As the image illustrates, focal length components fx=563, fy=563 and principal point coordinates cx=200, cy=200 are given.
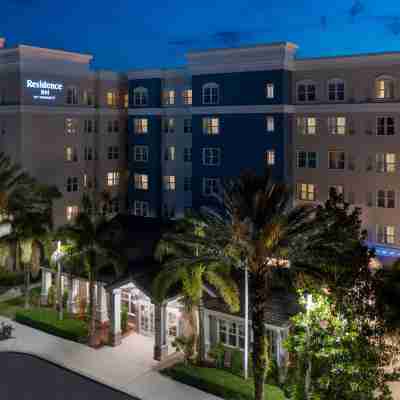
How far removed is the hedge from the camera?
1120 inches

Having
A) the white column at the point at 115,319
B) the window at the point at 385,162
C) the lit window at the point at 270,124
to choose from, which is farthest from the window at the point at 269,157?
the white column at the point at 115,319

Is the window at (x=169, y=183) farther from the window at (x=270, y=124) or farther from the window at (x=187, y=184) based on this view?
the window at (x=270, y=124)

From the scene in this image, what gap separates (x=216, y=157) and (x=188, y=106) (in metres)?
6.36

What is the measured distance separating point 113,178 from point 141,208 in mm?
3671

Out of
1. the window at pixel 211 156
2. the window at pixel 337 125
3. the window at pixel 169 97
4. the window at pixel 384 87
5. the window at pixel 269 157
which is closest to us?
the window at pixel 384 87

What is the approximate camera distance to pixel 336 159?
40656mm

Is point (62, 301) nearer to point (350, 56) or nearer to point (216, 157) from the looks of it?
point (216, 157)

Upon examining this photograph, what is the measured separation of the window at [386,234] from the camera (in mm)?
38375

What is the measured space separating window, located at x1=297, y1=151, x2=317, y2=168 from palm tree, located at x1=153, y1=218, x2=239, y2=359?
18414 millimetres

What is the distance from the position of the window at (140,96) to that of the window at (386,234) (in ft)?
75.3

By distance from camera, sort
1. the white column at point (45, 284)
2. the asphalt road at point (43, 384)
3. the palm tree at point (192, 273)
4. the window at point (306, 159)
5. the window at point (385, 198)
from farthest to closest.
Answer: the window at point (306, 159) < the window at point (385, 198) < the white column at point (45, 284) < the asphalt road at point (43, 384) < the palm tree at point (192, 273)

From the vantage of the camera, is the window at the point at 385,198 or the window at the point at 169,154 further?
the window at the point at 169,154

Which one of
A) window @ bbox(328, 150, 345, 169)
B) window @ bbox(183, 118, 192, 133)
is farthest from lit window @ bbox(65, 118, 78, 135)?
window @ bbox(328, 150, 345, 169)

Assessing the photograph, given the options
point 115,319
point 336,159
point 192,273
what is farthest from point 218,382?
point 336,159
